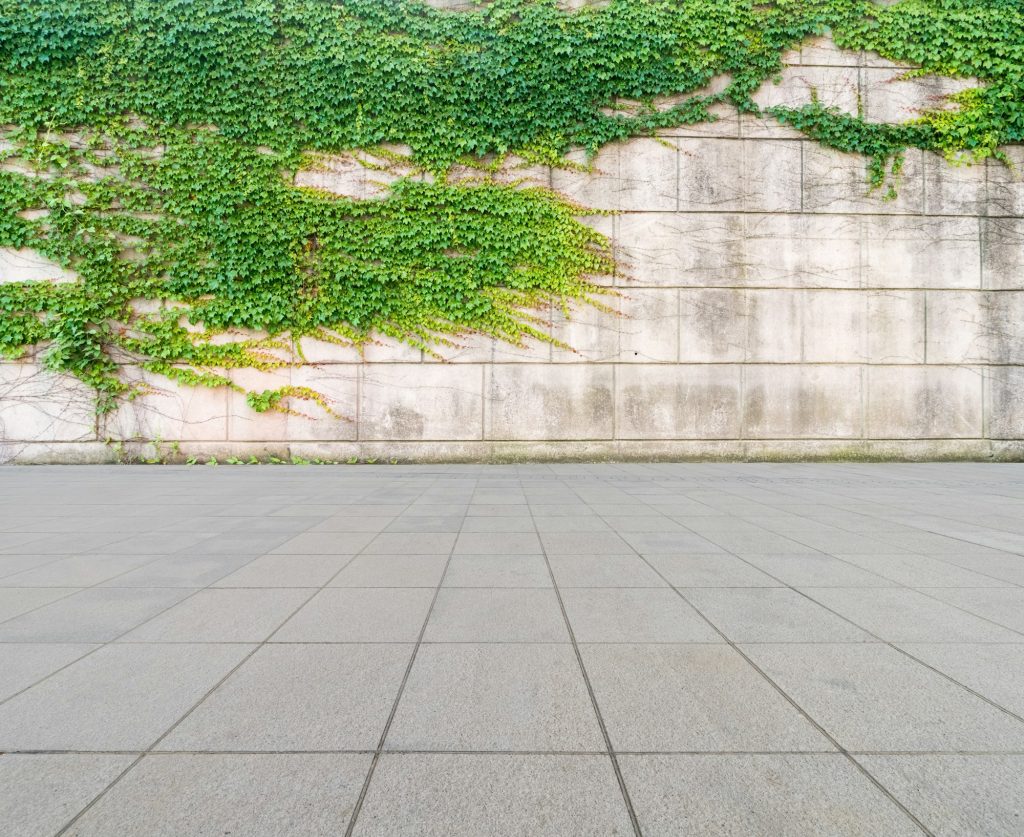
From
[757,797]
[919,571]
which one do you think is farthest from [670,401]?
[757,797]

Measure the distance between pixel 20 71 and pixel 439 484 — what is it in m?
9.93

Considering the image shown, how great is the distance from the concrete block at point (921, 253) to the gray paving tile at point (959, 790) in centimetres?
957

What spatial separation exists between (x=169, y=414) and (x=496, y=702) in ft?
30.4

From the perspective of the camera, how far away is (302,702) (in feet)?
6.06

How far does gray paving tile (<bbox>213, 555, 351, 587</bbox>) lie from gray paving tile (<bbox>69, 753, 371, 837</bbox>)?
5.19 ft

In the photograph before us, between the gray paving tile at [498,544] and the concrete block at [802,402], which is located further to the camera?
the concrete block at [802,402]

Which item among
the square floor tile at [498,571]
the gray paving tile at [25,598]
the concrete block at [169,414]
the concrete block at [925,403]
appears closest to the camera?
the gray paving tile at [25,598]

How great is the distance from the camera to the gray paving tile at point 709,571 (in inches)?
122

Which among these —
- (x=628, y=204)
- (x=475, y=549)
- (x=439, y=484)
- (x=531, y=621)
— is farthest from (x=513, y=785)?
(x=628, y=204)

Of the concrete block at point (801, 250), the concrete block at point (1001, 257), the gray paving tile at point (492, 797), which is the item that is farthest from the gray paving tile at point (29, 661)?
the concrete block at point (1001, 257)

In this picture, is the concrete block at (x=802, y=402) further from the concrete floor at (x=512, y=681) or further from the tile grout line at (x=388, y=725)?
the tile grout line at (x=388, y=725)

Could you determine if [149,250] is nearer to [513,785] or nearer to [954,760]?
[513,785]

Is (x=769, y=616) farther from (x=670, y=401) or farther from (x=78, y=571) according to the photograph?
(x=670, y=401)

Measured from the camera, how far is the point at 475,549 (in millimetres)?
3773
